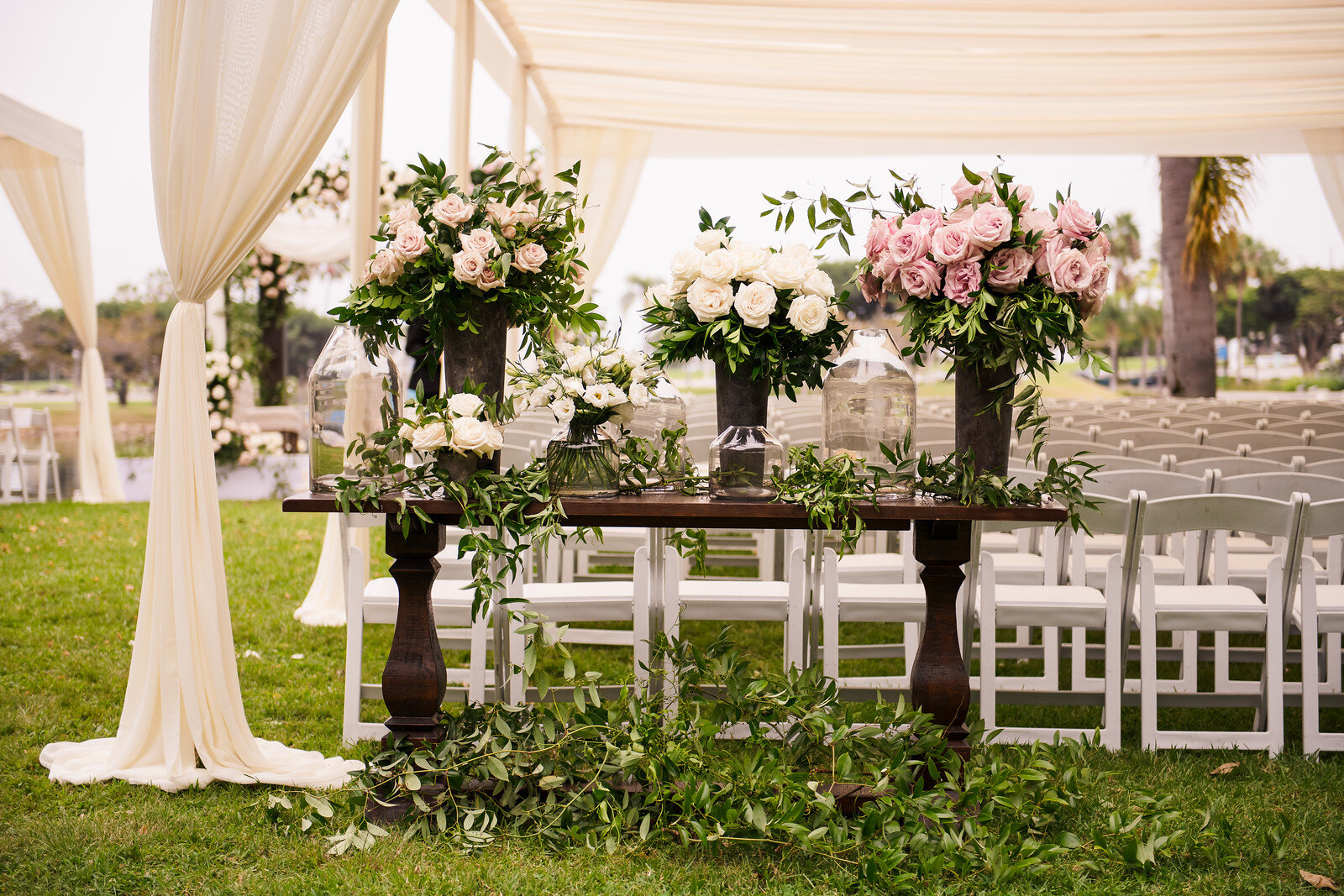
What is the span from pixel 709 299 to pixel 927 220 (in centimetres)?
57

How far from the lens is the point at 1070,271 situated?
2.29 meters

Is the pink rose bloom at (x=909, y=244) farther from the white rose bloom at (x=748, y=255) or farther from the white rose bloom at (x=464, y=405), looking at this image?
the white rose bloom at (x=464, y=405)

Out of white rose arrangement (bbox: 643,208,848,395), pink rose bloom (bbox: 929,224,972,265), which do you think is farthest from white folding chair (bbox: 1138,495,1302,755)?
white rose arrangement (bbox: 643,208,848,395)

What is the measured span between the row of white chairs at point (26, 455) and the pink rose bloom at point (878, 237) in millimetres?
8028

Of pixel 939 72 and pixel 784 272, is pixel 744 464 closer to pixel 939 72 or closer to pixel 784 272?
pixel 784 272

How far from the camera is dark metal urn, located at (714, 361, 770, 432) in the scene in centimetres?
244

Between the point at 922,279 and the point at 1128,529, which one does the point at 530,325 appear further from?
the point at 1128,529

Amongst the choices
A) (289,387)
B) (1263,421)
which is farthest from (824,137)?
(289,387)

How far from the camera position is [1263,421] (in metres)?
7.23

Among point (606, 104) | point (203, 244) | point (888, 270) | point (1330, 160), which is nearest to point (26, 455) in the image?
point (606, 104)

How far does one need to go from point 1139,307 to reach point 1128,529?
29.4m

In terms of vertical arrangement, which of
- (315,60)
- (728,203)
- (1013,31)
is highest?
(728,203)

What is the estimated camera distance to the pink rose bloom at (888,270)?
242 cm

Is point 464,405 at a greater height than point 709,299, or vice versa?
point 709,299
